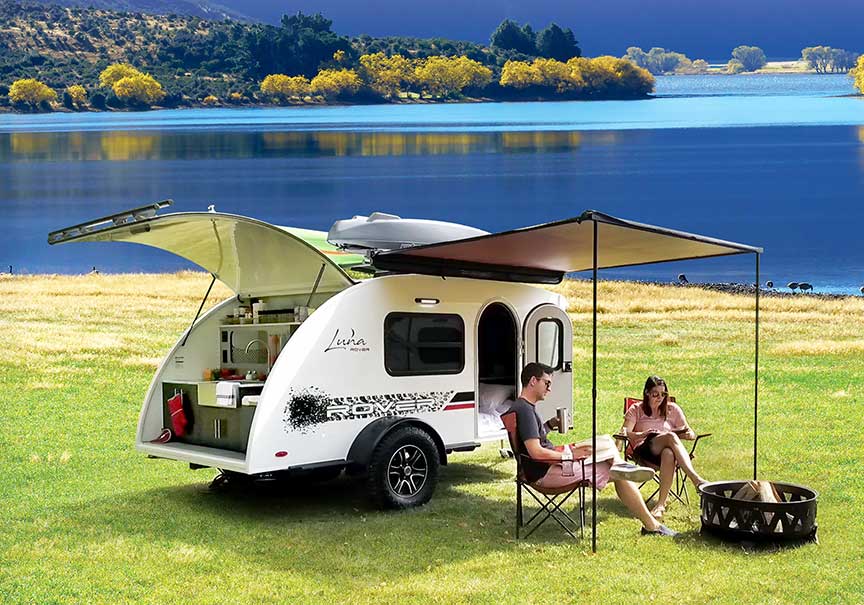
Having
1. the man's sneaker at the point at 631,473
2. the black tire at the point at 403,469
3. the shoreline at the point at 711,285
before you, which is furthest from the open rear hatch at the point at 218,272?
the shoreline at the point at 711,285

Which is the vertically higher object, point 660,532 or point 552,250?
point 552,250

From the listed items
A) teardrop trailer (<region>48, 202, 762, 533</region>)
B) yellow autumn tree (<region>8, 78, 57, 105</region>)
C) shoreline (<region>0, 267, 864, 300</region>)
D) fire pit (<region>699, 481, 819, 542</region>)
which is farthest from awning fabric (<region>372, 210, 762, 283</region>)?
yellow autumn tree (<region>8, 78, 57, 105</region>)

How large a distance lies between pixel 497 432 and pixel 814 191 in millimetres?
103903

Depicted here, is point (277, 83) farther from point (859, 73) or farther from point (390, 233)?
point (390, 233)

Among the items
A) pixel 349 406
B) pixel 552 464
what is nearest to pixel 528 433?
pixel 552 464

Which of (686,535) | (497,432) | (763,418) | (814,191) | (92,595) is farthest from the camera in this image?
(814,191)

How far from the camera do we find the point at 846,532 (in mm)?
9602

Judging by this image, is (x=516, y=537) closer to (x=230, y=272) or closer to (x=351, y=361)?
(x=351, y=361)

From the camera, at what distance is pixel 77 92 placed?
187m

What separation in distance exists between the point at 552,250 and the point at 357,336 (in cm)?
192

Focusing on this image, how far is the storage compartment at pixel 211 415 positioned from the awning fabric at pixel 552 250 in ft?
5.23

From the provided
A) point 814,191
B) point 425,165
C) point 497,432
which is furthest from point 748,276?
point 425,165

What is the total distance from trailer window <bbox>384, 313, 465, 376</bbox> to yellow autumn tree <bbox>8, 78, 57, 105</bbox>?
581 feet

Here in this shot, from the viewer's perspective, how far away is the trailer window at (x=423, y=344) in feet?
34.7
